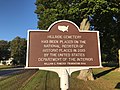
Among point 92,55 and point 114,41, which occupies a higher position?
point 114,41

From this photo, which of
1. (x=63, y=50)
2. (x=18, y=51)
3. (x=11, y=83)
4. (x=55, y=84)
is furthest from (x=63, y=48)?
(x=18, y=51)

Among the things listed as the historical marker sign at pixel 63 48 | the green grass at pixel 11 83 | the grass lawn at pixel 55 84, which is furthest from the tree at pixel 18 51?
the historical marker sign at pixel 63 48

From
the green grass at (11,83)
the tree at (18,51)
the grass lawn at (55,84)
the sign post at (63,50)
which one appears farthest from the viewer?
the tree at (18,51)

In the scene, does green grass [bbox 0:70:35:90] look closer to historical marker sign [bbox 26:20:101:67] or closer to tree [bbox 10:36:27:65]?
historical marker sign [bbox 26:20:101:67]

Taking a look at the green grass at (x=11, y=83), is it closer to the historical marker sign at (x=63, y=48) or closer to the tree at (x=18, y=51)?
the historical marker sign at (x=63, y=48)

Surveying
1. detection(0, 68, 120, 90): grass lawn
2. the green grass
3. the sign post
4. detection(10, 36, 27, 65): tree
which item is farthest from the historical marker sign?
detection(10, 36, 27, 65): tree

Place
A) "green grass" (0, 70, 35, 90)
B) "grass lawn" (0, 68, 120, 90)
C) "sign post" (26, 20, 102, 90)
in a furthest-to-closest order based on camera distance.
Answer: "green grass" (0, 70, 35, 90) → "grass lawn" (0, 68, 120, 90) → "sign post" (26, 20, 102, 90)

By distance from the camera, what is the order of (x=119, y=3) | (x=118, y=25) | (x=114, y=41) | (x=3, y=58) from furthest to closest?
(x=3, y=58), (x=114, y=41), (x=118, y=25), (x=119, y=3)

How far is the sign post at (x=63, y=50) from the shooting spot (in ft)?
28.1

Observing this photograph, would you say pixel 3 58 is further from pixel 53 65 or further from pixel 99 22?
pixel 53 65

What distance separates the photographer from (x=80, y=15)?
21.2 meters

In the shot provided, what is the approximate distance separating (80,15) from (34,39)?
42.6 feet

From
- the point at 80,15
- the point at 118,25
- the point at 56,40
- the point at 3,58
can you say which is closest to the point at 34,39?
the point at 56,40

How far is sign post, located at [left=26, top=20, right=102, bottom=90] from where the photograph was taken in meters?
8.57
